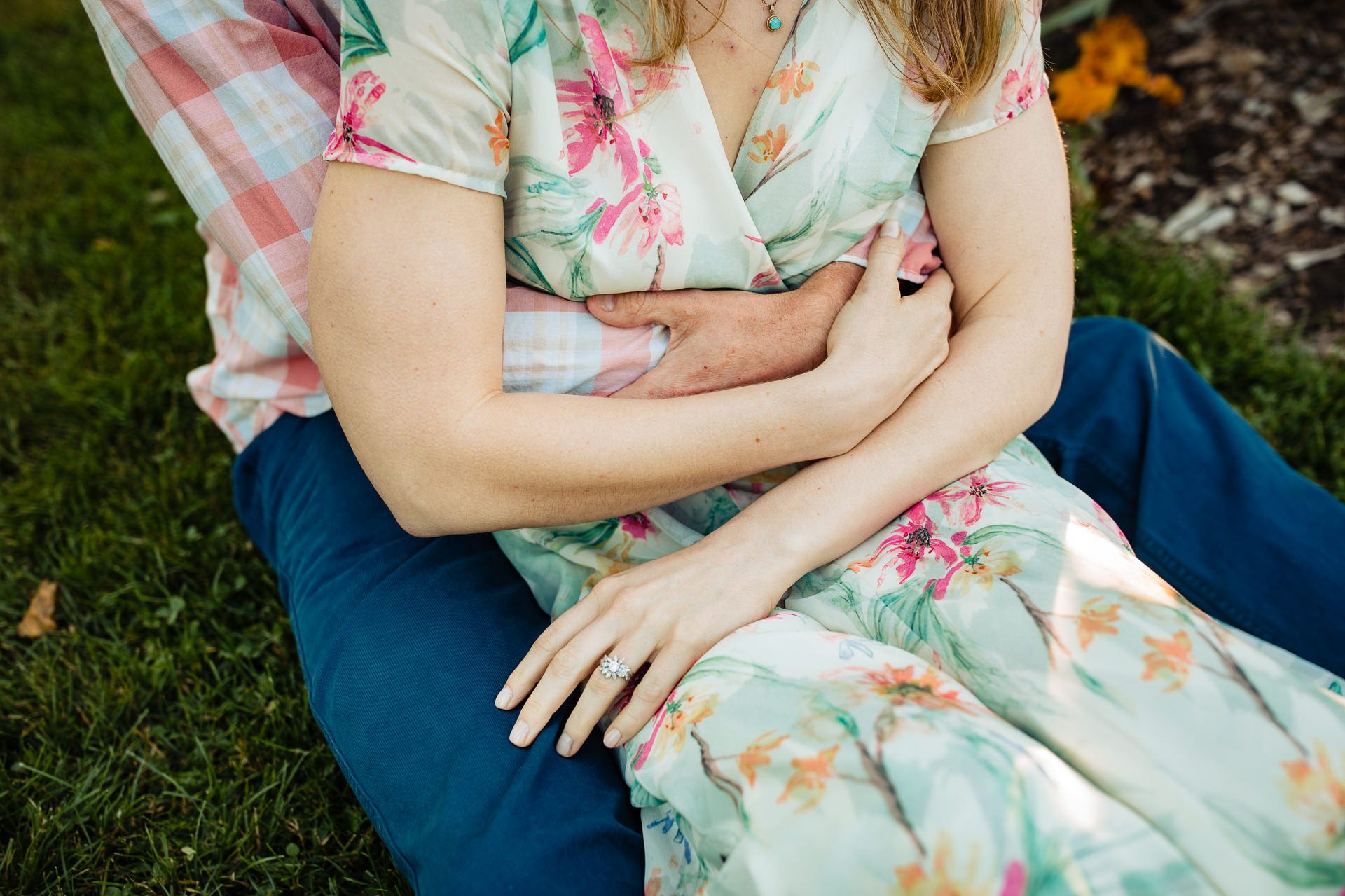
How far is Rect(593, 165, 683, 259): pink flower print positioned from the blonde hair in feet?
0.93

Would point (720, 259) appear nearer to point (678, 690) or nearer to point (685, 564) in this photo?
point (685, 564)

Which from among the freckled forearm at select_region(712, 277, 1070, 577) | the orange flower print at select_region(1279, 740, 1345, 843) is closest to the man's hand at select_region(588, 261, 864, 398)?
the freckled forearm at select_region(712, 277, 1070, 577)

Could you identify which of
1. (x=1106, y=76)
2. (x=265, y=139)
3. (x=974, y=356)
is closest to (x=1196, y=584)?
(x=974, y=356)

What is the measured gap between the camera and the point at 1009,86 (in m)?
1.45

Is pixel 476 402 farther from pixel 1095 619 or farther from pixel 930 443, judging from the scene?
pixel 1095 619

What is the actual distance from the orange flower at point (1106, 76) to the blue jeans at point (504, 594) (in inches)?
73.0

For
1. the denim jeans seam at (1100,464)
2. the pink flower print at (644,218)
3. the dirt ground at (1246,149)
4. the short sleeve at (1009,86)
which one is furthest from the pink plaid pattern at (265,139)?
the dirt ground at (1246,149)

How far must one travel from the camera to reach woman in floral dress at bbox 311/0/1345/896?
1.00m

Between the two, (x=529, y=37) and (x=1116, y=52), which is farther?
(x=1116, y=52)

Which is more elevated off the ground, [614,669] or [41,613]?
[614,669]

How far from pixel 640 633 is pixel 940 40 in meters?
Result: 1.02

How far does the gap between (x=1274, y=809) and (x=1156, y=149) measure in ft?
9.49

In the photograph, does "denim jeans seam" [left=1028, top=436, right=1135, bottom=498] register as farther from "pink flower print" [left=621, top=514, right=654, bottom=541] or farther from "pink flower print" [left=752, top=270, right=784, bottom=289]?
"pink flower print" [left=621, top=514, right=654, bottom=541]

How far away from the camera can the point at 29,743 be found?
1.80 meters
